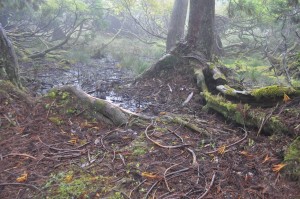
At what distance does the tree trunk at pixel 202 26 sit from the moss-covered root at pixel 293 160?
4931mm

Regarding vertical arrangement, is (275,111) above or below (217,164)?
above

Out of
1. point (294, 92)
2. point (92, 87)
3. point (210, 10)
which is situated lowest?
point (92, 87)

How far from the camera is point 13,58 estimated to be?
19.6 feet

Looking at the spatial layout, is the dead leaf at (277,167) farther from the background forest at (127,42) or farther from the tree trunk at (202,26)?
the background forest at (127,42)

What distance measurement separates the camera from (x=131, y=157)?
12.6 ft

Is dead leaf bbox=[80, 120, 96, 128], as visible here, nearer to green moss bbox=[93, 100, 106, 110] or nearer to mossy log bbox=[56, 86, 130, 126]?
mossy log bbox=[56, 86, 130, 126]

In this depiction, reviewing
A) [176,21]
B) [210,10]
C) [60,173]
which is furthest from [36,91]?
[176,21]

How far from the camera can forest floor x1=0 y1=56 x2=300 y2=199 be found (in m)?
3.13

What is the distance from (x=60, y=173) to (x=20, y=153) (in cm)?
83

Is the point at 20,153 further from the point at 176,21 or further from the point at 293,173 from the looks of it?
the point at 176,21

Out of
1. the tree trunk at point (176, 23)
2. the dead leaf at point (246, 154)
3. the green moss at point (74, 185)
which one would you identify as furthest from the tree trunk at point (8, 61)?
the tree trunk at point (176, 23)

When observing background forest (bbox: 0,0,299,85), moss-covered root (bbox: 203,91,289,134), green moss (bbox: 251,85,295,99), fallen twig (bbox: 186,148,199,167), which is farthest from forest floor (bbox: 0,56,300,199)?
background forest (bbox: 0,0,299,85)

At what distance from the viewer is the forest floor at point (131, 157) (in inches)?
123

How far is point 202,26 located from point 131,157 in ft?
17.4
